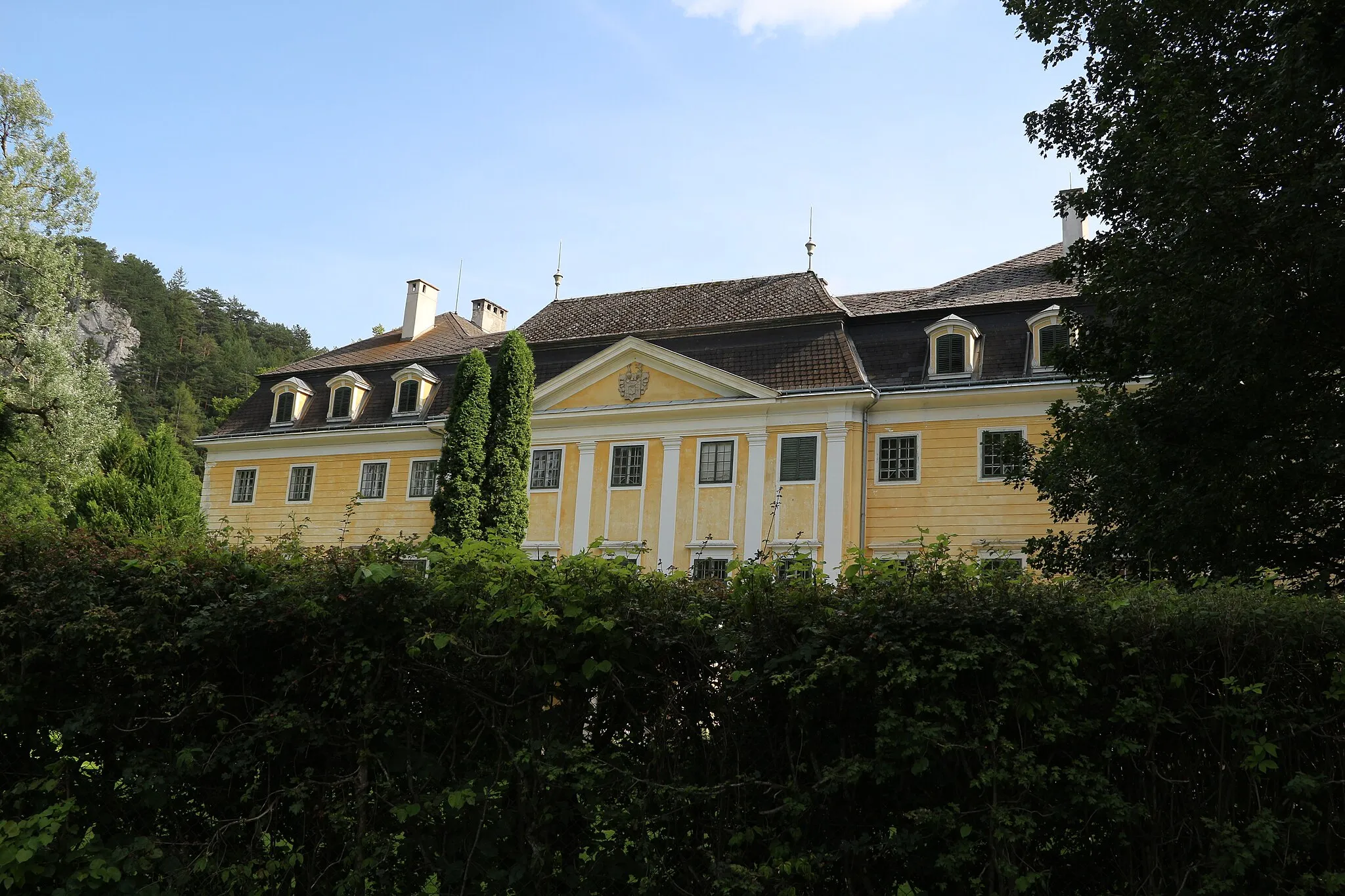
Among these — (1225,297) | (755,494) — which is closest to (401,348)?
(755,494)

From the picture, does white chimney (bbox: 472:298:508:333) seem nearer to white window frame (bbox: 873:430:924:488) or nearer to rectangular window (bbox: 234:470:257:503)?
rectangular window (bbox: 234:470:257:503)

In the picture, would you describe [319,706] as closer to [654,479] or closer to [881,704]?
[881,704]

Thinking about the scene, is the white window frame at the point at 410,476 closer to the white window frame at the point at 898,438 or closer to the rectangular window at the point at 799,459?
the rectangular window at the point at 799,459

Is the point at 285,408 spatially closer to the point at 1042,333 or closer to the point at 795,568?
the point at 1042,333

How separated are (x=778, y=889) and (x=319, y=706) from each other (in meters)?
2.46

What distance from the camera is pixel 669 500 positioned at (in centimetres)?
2650

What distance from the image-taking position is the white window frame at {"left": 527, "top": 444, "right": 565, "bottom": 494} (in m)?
27.9

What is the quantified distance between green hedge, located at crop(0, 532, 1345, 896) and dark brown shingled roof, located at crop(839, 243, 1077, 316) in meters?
21.8

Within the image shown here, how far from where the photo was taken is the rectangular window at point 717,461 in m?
26.2

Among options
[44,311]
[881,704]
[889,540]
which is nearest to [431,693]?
[881,704]

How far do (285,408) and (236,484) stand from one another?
2.92 m

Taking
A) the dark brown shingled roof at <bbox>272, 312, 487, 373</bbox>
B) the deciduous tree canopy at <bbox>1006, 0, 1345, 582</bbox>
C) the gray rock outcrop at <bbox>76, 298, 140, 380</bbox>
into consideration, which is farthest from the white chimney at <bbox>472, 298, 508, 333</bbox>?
the gray rock outcrop at <bbox>76, 298, 140, 380</bbox>

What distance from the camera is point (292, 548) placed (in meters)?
5.60

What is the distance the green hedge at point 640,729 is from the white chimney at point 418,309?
31276 mm
